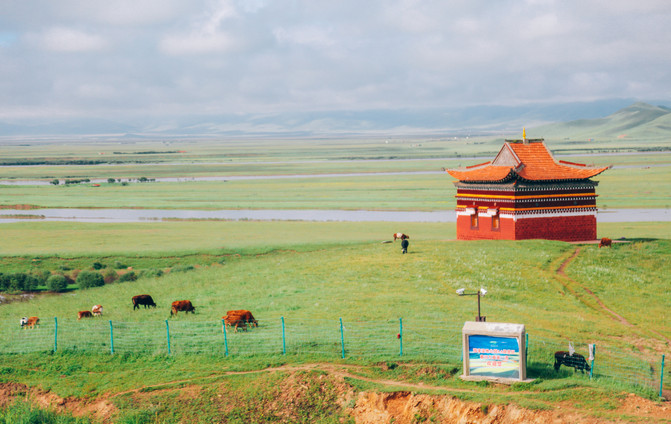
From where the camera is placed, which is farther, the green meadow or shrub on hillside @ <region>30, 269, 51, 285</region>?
shrub on hillside @ <region>30, 269, 51, 285</region>

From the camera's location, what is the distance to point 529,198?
49.8 m

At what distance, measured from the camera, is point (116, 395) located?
26.0 m

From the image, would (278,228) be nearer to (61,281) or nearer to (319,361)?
(61,281)

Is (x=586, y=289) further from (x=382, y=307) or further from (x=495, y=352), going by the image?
(x=495, y=352)

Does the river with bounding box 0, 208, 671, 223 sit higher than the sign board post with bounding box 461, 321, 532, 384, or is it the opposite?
the river with bounding box 0, 208, 671, 223

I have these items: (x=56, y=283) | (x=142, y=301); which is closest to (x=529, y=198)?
(x=142, y=301)

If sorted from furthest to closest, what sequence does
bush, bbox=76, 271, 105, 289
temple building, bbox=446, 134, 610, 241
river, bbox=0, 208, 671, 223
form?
1. river, bbox=0, 208, 671, 223
2. bush, bbox=76, 271, 105, 289
3. temple building, bbox=446, 134, 610, 241

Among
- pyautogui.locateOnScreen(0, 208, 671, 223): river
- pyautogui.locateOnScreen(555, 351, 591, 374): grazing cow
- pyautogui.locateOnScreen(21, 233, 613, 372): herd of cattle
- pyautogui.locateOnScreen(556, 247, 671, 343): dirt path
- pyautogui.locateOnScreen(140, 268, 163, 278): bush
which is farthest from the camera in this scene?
pyautogui.locateOnScreen(0, 208, 671, 223): river

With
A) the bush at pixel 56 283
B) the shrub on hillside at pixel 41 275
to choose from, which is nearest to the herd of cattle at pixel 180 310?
the bush at pixel 56 283

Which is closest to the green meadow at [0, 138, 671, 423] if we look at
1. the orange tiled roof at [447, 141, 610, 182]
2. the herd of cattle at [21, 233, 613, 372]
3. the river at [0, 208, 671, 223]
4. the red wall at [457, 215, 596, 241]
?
the herd of cattle at [21, 233, 613, 372]

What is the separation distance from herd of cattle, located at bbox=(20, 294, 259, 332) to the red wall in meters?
24.4

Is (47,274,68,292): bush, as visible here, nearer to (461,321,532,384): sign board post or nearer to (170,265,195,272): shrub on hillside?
(170,265,195,272): shrub on hillside

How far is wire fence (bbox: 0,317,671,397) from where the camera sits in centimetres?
2566

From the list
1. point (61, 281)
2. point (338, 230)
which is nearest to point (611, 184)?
point (338, 230)
